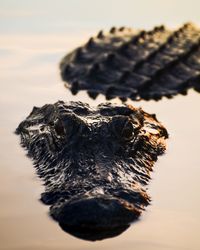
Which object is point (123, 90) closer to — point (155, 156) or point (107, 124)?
point (107, 124)

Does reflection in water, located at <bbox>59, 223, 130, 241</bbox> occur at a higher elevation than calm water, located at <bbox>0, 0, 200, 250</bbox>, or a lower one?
lower

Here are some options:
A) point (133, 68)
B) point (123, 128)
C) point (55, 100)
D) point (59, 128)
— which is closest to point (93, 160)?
point (123, 128)

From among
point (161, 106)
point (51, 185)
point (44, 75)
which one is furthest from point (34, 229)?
point (44, 75)

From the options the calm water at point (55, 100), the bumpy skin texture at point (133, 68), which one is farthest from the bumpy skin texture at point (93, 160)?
A: the bumpy skin texture at point (133, 68)

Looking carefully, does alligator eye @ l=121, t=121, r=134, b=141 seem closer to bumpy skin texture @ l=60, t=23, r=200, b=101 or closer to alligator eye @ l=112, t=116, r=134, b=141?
alligator eye @ l=112, t=116, r=134, b=141

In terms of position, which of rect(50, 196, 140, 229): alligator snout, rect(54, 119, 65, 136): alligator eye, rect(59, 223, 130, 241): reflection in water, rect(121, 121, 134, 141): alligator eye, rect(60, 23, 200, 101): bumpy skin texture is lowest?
rect(59, 223, 130, 241): reflection in water

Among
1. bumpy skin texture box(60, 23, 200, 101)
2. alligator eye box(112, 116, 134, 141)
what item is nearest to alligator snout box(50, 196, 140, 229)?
bumpy skin texture box(60, 23, 200, 101)

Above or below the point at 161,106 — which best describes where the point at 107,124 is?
below
